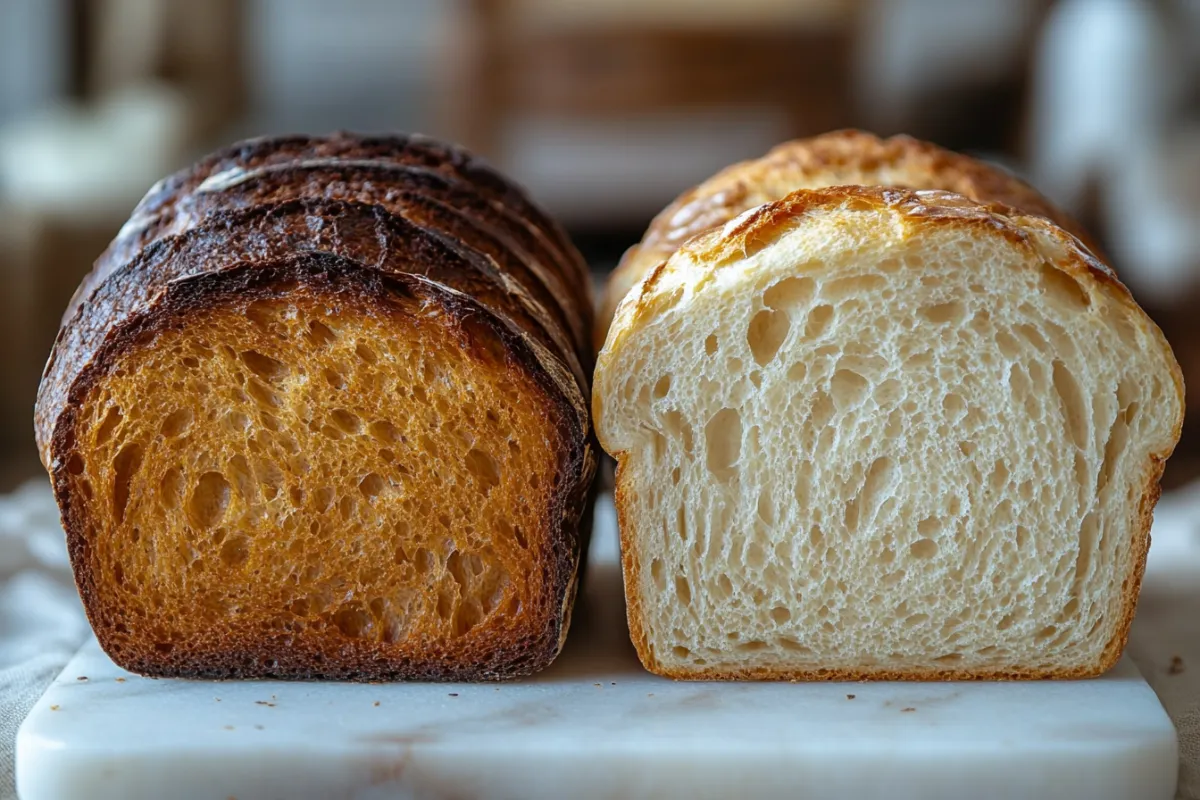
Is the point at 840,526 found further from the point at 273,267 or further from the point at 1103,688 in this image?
the point at 273,267

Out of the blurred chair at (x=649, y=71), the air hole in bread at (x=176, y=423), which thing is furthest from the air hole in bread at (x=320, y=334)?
the blurred chair at (x=649, y=71)

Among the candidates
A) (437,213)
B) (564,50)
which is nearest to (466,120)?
(564,50)

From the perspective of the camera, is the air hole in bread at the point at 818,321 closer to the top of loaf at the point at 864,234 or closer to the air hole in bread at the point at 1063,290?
the top of loaf at the point at 864,234

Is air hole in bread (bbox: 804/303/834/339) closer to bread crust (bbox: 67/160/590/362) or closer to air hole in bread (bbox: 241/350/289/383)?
bread crust (bbox: 67/160/590/362)

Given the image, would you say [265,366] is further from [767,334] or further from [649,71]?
[649,71]

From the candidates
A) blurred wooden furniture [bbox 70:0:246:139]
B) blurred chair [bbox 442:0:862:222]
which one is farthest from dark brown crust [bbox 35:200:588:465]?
blurred wooden furniture [bbox 70:0:246:139]

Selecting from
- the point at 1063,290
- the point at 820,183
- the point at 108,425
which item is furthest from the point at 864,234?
the point at 108,425
